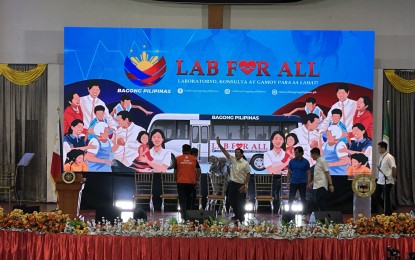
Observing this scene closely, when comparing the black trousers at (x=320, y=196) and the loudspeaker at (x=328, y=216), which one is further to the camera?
the black trousers at (x=320, y=196)

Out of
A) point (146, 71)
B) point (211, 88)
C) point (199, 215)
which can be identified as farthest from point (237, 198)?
→ point (146, 71)

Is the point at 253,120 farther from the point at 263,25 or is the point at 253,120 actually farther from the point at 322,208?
the point at 322,208

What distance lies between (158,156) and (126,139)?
71 centimetres

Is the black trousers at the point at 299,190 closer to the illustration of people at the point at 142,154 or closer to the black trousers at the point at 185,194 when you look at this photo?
the black trousers at the point at 185,194

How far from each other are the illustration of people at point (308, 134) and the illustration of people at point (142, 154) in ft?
9.33

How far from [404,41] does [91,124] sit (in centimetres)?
655

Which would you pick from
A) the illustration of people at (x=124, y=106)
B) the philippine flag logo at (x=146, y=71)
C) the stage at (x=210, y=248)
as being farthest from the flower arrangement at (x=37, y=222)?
the philippine flag logo at (x=146, y=71)

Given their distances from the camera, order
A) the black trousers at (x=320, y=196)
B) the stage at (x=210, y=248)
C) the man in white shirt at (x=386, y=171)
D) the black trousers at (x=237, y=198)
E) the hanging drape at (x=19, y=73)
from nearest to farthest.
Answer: the stage at (x=210, y=248)
the black trousers at (x=320, y=196)
the black trousers at (x=237, y=198)
the man in white shirt at (x=386, y=171)
the hanging drape at (x=19, y=73)

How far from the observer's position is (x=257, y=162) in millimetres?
14336

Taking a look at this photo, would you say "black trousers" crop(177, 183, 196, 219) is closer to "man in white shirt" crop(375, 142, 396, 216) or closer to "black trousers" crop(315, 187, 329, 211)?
"black trousers" crop(315, 187, 329, 211)

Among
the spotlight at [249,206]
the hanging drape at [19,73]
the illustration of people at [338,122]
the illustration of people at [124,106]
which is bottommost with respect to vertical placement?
the spotlight at [249,206]

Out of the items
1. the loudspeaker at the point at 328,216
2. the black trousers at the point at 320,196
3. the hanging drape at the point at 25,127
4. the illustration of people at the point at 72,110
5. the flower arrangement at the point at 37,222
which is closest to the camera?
the flower arrangement at the point at 37,222

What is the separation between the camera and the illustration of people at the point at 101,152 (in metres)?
14.4

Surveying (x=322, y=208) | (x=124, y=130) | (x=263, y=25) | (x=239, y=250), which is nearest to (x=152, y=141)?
(x=124, y=130)
